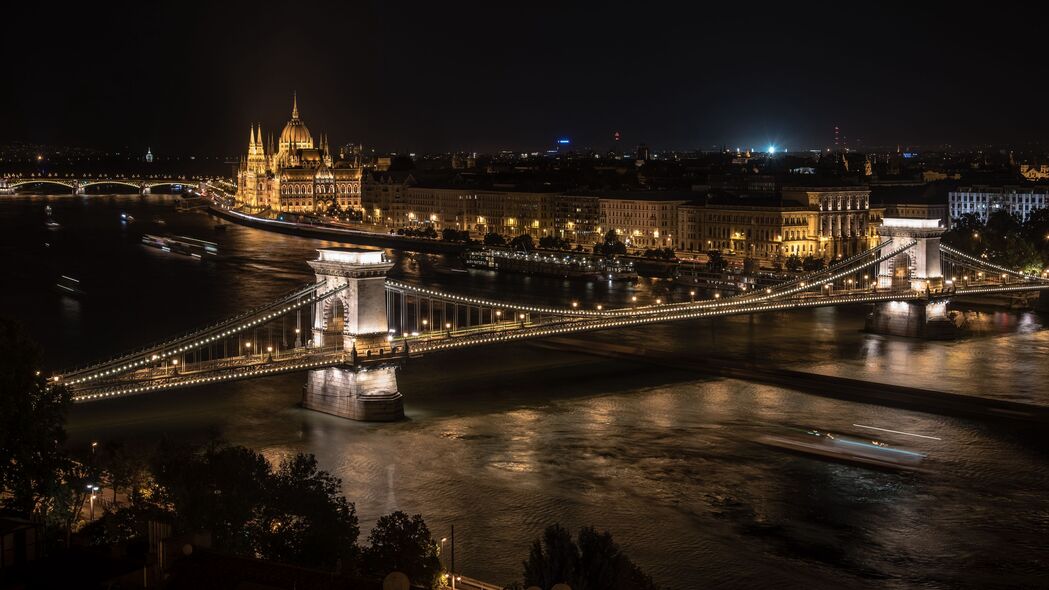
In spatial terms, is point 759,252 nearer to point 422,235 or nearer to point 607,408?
point 422,235

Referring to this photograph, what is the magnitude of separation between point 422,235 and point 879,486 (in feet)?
175

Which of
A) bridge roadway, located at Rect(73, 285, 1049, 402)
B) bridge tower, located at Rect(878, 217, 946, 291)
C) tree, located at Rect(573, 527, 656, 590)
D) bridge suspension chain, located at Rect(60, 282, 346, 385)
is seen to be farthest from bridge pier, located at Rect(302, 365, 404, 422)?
Answer: bridge tower, located at Rect(878, 217, 946, 291)

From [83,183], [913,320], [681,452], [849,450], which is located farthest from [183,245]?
[83,183]

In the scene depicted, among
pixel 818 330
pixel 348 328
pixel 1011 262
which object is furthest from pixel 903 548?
pixel 1011 262

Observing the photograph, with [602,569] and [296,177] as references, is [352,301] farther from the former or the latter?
[296,177]

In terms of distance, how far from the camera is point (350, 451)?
19141mm

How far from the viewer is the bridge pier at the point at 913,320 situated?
33.1 m

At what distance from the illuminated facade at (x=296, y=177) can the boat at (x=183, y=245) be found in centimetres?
2882

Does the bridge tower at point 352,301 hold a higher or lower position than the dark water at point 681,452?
higher

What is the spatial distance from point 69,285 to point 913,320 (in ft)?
87.0

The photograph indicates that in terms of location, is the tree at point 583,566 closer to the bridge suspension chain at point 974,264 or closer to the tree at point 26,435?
the tree at point 26,435

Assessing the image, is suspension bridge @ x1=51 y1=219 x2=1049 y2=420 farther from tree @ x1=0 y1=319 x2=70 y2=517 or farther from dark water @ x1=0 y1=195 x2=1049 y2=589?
tree @ x1=0 y1=319 x2=70 y2=517

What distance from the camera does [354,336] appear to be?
21.9 metres

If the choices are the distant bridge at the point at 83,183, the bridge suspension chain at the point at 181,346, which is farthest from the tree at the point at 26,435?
the distant bridge at the point at 83,183
